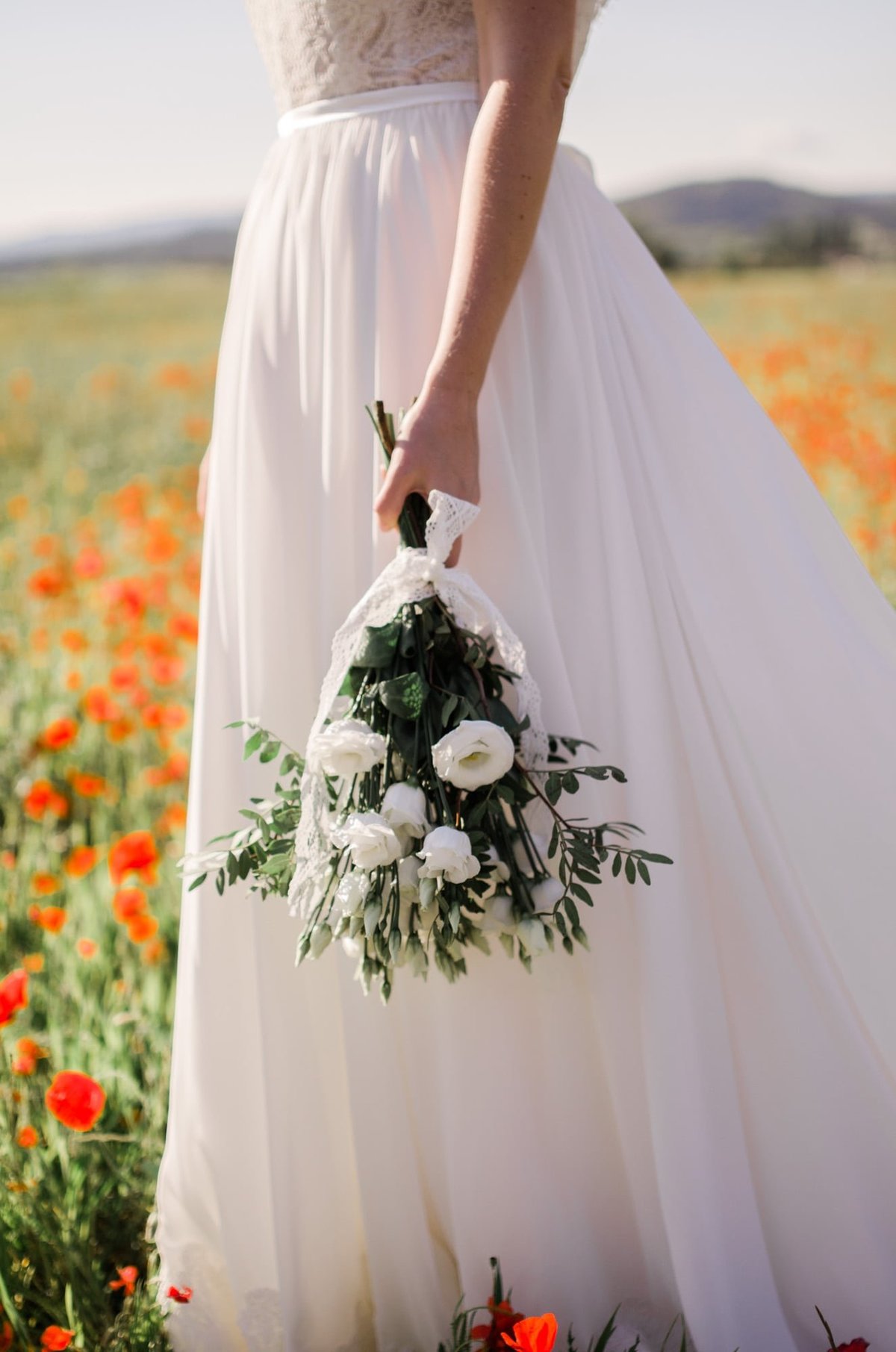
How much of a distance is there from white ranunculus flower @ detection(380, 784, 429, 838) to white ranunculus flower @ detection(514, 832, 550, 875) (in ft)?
0.44

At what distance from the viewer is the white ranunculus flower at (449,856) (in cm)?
100

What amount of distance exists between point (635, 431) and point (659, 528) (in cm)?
12

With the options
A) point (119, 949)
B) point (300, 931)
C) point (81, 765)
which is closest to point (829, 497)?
point (81, 765)

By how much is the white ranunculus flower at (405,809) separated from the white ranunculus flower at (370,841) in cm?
2

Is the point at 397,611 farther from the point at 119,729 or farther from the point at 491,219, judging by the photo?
the point at 119,729

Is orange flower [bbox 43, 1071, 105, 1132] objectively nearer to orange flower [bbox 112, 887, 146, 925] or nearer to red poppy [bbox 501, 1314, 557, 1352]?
orange flower [bbox 112, 887, 146, 925]

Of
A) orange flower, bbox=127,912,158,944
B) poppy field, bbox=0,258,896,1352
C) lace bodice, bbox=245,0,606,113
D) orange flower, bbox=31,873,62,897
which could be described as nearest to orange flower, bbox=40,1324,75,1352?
poppy field, bbox=0,258,896,1352

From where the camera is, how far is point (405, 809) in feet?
3.41

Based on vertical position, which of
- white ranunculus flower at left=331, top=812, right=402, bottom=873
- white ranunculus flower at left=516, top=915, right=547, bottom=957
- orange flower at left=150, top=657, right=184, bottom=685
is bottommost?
white ranunculus flower at left=516, top=915, right=547, bottom=957

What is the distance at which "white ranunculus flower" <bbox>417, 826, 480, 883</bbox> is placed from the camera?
100 cm

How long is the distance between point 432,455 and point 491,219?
26 centimetres

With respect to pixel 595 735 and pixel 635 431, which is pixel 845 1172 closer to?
pixel 595 735

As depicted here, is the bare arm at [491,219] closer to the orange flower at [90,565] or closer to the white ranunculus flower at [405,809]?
the white ranunculus flower at [405,809]

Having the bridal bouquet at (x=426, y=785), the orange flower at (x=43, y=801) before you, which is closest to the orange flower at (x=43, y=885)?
the orange flower at (x=43, y=801)
